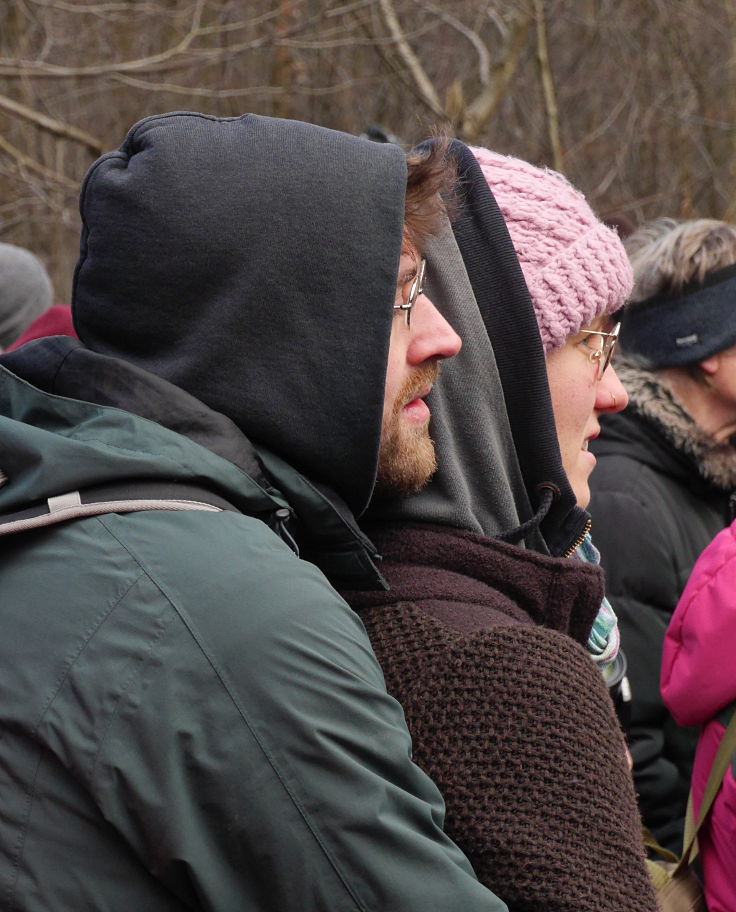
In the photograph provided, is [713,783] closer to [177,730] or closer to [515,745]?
[515,745]

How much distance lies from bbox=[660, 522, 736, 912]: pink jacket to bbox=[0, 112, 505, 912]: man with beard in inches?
36.8

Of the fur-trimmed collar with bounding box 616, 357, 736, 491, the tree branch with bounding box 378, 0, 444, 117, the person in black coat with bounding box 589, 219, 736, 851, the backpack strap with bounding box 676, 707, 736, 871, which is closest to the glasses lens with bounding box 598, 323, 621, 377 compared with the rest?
the backpack strap with bounding box 676, 707, 736, 871

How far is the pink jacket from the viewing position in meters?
1.96

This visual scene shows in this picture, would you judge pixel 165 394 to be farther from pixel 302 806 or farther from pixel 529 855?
pixel 529 855

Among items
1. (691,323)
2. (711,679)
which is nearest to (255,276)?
(711,679)

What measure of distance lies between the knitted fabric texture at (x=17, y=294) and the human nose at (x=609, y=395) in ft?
9.84

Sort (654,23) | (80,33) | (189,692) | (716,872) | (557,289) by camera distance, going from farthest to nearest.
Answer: (654,23) < (80,33) < (716,872) < (557,289) < (189,692)

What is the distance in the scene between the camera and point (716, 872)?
1998 millimetres

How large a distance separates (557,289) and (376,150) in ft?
1.63

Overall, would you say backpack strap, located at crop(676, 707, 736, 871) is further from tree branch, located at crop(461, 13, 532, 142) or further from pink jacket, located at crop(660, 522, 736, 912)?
tree branch, located at crop(461, 13, 532, 142)

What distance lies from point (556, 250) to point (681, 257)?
1.32 metres

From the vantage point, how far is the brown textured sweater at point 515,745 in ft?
4.26

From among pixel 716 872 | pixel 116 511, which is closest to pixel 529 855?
pixel 116 511

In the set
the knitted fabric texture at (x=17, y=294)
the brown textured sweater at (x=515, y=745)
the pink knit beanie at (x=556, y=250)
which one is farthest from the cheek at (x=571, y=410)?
the knitted fabric texture at (x=17, y=294)
